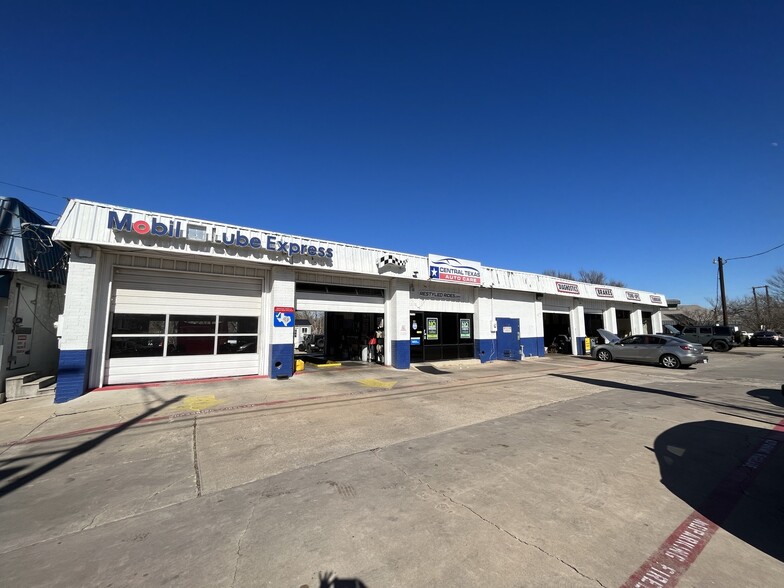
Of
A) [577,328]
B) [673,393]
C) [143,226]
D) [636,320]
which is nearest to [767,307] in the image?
[636,320]

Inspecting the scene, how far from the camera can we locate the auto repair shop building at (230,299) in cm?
998

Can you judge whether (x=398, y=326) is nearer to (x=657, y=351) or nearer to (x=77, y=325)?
(x=77, y=325)

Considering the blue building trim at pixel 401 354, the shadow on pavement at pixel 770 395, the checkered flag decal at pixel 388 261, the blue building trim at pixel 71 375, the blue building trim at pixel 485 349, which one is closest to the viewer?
the shadow on pavement at pixel 770 395

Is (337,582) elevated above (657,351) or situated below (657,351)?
below

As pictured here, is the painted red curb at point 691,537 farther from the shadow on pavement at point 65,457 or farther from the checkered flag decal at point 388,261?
the checkered flag decal at point 388,261

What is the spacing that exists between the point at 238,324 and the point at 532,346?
17520mm

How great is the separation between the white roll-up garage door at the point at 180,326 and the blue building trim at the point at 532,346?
16.0 m

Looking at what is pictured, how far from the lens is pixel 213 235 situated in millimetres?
11320

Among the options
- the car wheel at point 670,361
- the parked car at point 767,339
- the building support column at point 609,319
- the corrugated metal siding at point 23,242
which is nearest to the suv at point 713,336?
the building support column at point 609,319

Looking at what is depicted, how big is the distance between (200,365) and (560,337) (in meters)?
23.8

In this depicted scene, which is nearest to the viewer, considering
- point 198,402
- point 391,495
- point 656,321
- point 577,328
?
point 391,495

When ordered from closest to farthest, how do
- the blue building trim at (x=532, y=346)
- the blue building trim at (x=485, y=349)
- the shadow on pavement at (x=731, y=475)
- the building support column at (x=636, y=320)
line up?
the shadow on pavement at (x=731, y=475) → the blue building trim at (x=485, y=349) → the blue building trim at (x=532, y=346) → the building support column at (x=636, y=320)

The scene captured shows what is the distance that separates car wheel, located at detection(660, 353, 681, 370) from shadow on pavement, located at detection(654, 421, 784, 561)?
39.4 ft

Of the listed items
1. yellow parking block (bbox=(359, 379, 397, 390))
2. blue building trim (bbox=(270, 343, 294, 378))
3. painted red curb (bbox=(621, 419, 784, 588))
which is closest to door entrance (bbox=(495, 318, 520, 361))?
yellow parking block (bbox=(359, 379, 397, 390))
